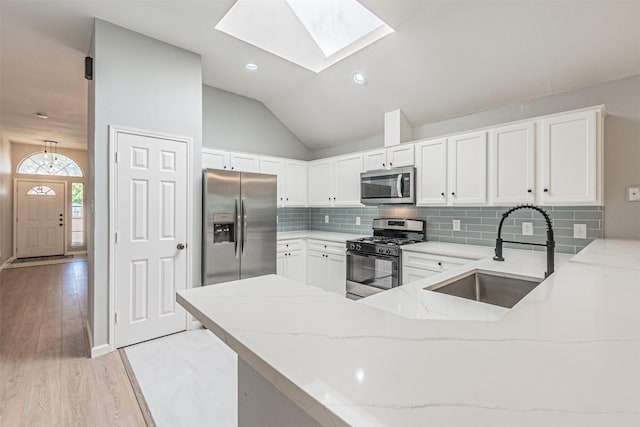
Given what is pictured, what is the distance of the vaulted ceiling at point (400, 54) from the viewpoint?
2.29 meters

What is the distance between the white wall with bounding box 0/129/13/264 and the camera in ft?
19.0

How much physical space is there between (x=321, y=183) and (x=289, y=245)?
1.11 m

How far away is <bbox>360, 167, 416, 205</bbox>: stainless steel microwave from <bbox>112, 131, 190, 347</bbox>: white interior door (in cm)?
213

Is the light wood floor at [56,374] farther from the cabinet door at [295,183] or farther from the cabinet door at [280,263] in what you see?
the cabinet door at [295,183]

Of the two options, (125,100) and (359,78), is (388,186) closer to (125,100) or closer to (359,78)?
(359,78)

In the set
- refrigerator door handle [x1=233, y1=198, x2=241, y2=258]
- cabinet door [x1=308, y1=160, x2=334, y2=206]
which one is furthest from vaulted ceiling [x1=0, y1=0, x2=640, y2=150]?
refrigerator door handle [x1=233, y1=198, x2=241, y2=258]

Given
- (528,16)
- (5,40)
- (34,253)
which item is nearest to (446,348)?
(528,16)

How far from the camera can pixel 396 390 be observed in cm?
46

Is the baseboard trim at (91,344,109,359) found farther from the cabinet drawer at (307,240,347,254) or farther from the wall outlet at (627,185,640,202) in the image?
the wall outlet at (627,185,640,202)

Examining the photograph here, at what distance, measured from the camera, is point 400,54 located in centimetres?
298

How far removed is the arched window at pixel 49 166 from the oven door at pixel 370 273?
7832 mm

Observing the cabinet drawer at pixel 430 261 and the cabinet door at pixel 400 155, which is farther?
the cabinet door at pixel 400 155

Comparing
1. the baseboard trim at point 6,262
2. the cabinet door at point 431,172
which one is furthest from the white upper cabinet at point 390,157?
the baseboard trim at point 6,262

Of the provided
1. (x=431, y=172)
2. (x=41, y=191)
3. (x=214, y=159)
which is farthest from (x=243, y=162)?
(x=41, y=191)
